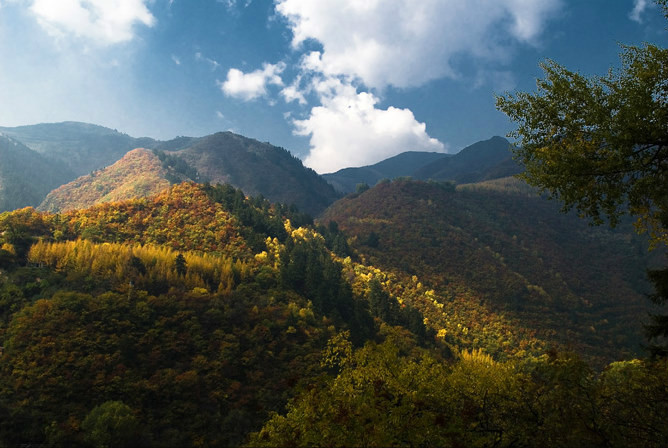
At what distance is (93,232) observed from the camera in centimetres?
6469

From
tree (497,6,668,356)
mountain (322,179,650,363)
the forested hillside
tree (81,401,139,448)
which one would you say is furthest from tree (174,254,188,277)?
mountain (322,179,650,363)

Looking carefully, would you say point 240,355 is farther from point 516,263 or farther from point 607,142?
point 516,263

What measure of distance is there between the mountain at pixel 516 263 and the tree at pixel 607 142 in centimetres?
8335

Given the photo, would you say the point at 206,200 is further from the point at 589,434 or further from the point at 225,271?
the point at 589,434

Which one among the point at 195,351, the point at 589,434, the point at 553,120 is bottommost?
the point at 195,351

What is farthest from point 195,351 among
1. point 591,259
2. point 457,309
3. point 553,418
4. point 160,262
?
point 591,259

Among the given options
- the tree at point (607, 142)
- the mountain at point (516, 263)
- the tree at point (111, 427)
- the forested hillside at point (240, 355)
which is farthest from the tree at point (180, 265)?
the mountain at point (516, 263)

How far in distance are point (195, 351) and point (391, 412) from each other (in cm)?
3576

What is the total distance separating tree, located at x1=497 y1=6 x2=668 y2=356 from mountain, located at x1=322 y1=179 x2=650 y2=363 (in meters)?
83.4

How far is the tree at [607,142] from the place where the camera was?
31.0 ft

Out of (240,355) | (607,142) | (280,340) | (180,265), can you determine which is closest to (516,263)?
(280,340)

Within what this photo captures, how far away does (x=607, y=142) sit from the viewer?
9.95 m

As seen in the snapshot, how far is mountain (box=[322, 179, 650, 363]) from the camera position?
359 ft

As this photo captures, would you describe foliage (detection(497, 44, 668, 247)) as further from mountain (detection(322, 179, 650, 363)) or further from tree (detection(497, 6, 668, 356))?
mountain (detection(322, 179, 650, 363))
